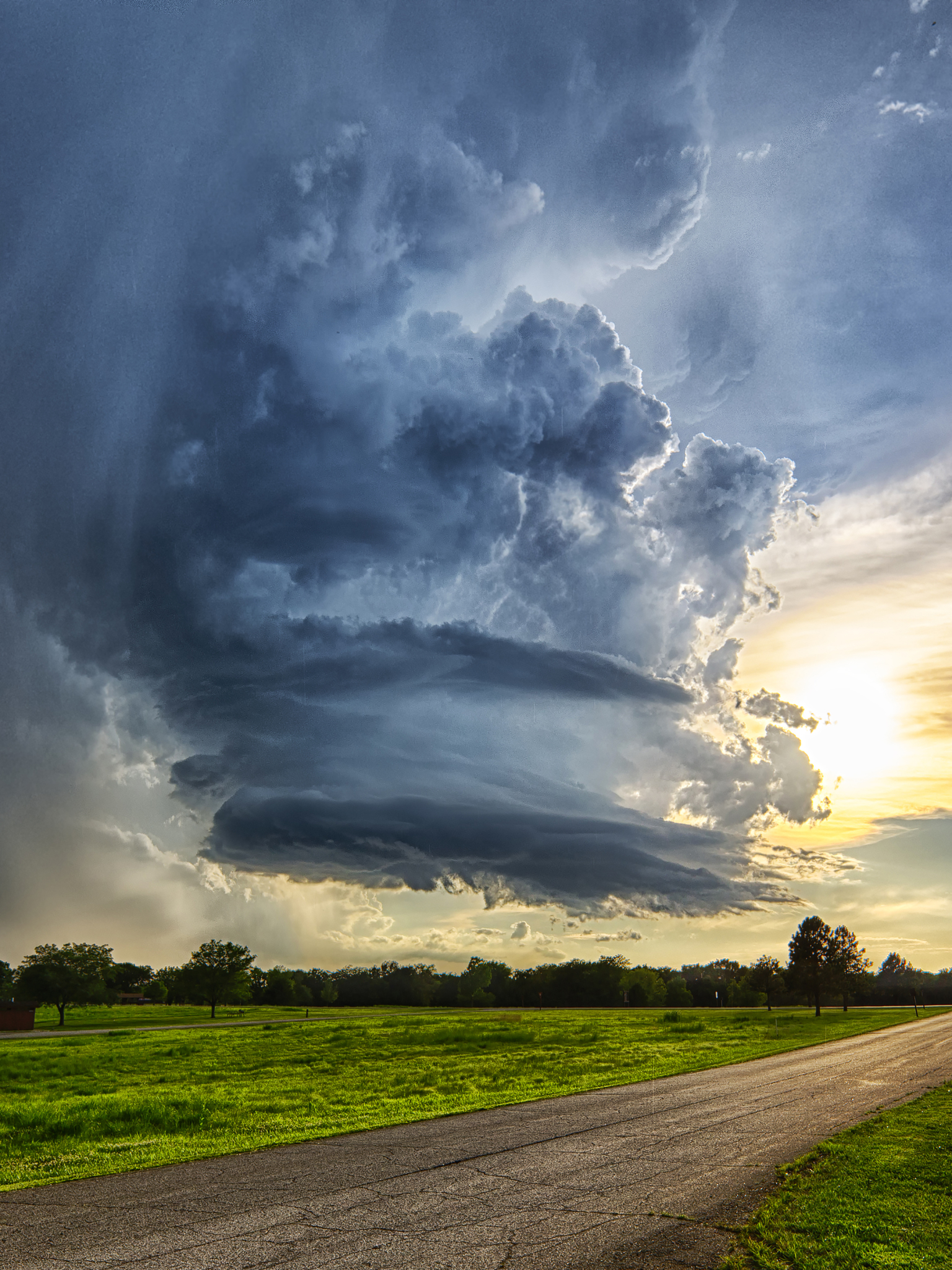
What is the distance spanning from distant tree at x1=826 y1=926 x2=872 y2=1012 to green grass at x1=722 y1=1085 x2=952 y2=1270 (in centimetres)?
10410

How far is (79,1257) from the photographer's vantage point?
11.0 m

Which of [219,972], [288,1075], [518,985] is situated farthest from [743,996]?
[288,1075]

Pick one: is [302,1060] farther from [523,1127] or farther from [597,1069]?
[523,1127]

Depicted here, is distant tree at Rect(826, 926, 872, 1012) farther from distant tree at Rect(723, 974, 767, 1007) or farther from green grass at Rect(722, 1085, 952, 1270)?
green grass at Rect(722, 1085, 952, 1270)

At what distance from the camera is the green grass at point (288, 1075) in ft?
68.0

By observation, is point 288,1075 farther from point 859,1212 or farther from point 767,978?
point 767,978

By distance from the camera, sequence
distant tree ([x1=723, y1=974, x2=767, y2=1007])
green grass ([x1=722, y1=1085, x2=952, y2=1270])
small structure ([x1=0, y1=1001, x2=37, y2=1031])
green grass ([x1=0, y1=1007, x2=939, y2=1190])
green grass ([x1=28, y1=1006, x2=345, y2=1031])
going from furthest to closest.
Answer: distant tree ([x1=723, y1=974, x2=767, y2=1007])
green grass ([x1=28, y1=1006, x2=345, y2=1031])
small structure ([x1=0, y1=1001, x2=37, y2=1031])
green grass ([x1=0, y1=1007, x2=939, y2=1190])
green grass ([x1=722, y1=1085, x2=952, y2=1270])

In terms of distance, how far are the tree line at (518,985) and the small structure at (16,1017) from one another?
13.2 meters

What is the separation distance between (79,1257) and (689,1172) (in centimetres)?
1073

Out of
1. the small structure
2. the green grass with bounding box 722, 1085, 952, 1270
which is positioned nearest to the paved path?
the green grass with bounding box 722, 1085, 952, 1270

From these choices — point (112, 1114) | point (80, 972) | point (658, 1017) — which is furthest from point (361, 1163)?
point (80, 972)

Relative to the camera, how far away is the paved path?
36.2 feet

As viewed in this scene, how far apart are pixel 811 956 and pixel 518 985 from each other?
86.5 metres

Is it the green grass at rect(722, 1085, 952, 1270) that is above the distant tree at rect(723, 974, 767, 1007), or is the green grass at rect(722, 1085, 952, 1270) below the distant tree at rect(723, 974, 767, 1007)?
above
